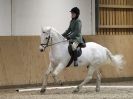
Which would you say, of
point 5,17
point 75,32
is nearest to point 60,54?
point 75,32

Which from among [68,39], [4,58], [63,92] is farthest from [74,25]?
[4,58]

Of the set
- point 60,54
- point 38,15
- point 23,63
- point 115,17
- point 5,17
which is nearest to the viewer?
point 60,54

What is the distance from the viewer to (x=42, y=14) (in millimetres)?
16641

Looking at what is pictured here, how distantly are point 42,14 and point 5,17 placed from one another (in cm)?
146

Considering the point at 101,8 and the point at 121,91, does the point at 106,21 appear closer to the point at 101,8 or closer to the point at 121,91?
the point at 101,8

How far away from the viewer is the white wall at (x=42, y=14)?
1606cm

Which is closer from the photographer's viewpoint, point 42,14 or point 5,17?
point 5,17

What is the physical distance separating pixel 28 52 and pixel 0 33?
4.10ft

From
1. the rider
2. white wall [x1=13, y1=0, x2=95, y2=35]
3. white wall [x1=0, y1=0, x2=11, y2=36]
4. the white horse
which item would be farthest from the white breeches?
white wall [x1=13, y1=0, x2=95, y2=35]

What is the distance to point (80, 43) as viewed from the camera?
1244 centimetres

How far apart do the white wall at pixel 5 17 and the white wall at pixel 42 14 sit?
23 centimetres

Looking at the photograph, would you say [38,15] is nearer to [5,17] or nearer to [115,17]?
[5,17]

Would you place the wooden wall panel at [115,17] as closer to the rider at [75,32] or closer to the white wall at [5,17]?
the white wall at [5,17]

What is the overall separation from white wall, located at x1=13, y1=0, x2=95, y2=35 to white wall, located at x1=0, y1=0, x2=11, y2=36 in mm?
225
